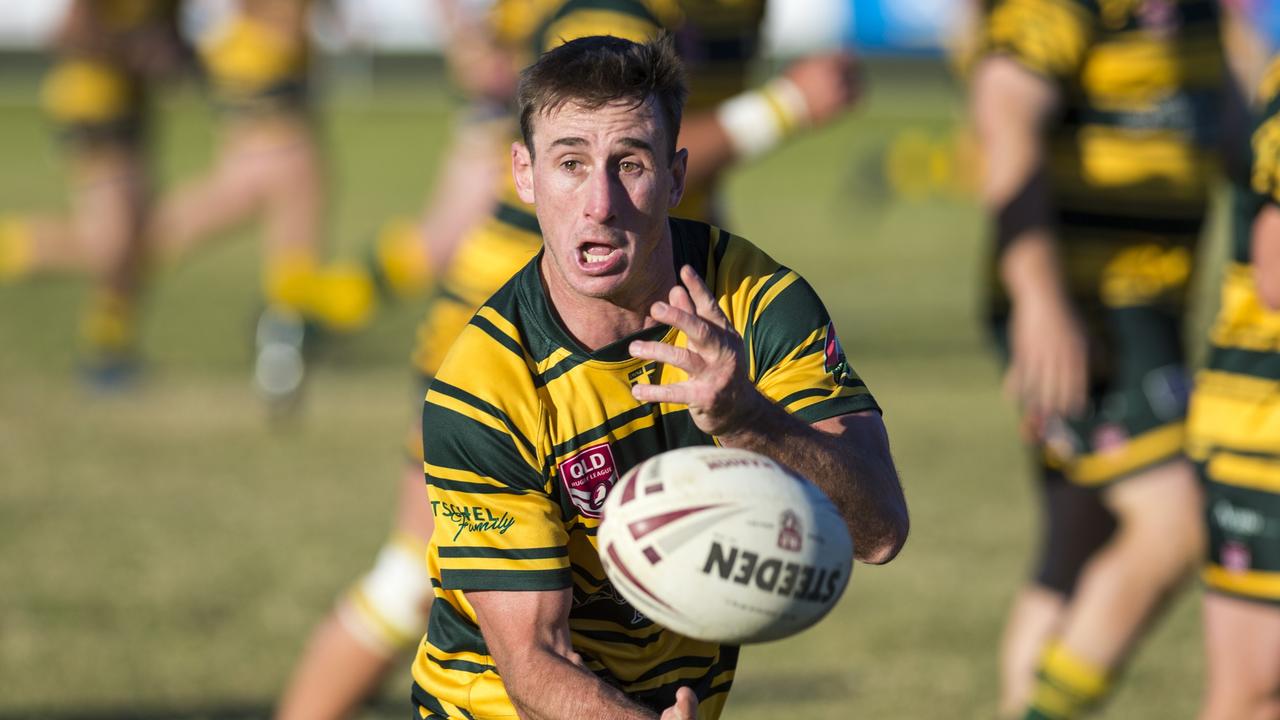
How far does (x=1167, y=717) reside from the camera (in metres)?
5.98

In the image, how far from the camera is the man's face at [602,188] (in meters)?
3.07

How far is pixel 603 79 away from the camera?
3061 millimetres

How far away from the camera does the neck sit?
3.26 metres

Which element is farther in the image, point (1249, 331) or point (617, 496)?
point (1249, 331)

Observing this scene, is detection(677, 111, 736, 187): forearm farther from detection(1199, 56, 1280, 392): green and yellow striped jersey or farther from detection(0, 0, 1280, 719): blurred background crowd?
detection(1199, 56, 1280, 392): green and yellow striped jersey

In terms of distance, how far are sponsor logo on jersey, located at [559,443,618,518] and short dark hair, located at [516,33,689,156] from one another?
52 centimetres

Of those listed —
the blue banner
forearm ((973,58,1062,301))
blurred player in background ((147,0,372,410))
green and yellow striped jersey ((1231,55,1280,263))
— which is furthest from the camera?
the blue banner

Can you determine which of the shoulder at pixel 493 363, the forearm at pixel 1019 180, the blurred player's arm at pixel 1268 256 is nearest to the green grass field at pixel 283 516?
the forearm at pixel 1019 180

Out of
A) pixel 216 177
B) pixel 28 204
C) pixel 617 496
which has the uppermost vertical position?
pixel 617 496

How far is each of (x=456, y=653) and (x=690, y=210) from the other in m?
1.92

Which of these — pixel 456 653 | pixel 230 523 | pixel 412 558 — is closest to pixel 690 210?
pixel 412 558

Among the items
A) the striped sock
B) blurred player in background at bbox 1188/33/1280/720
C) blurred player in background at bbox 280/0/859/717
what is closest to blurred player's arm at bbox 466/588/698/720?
blurred player in background at bbox 280/0/859/717

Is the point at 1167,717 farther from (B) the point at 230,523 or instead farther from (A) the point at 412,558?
(B) the point at 230,523

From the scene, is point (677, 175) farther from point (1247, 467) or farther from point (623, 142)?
point (1247, 467)
